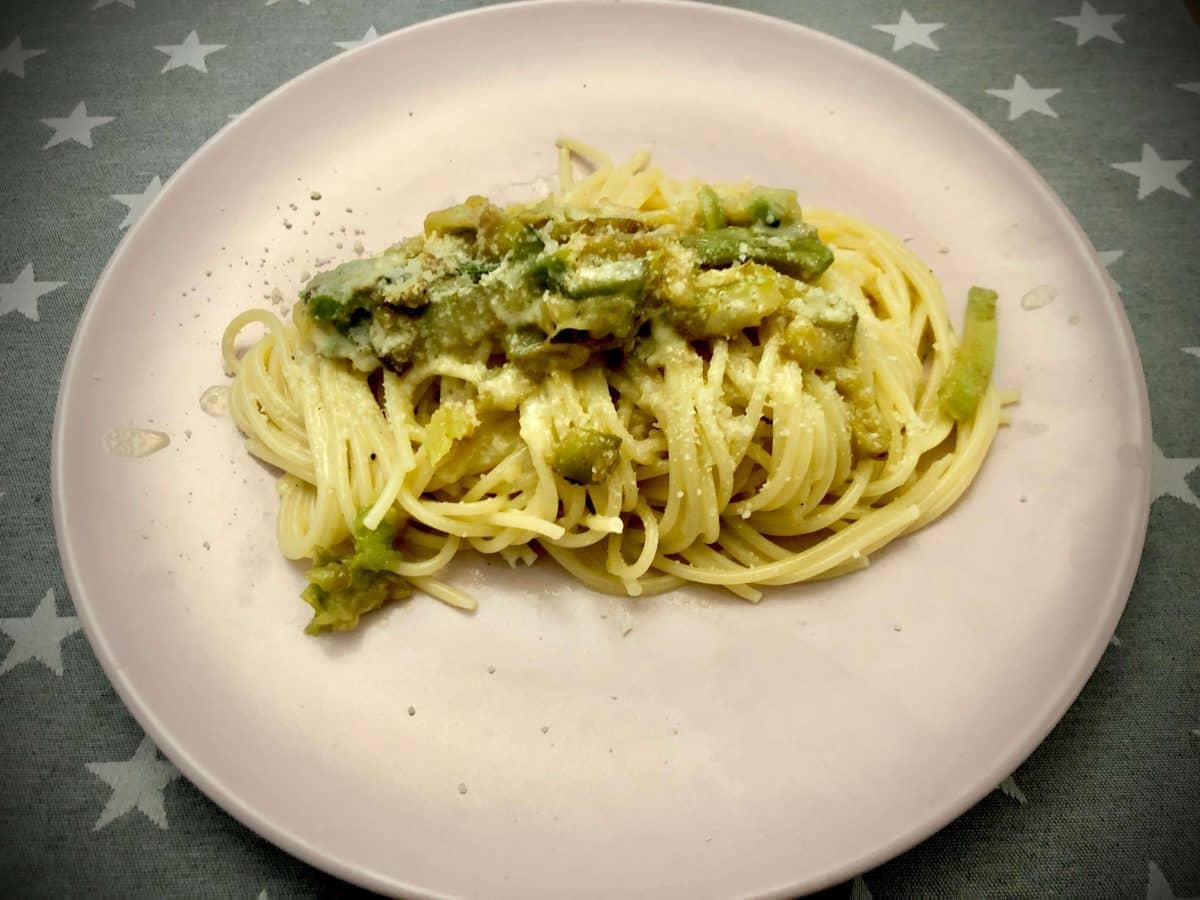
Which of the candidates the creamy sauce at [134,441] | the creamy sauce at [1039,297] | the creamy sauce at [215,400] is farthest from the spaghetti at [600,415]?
the creamy sauce at [1039,297]

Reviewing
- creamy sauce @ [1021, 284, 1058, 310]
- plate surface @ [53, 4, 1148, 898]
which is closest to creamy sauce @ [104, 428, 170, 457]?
plate surface @ [53, 4, 1148, 898]

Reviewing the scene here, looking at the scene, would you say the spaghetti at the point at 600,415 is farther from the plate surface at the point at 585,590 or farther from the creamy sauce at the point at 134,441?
the creamy sauce at the point at 134,441

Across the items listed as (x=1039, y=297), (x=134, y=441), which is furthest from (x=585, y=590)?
(x=1039, y=297)

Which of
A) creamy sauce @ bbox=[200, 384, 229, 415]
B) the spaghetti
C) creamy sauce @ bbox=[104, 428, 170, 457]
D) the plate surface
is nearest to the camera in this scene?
the plate surface

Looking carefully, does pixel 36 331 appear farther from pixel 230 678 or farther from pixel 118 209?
pixel 230 678

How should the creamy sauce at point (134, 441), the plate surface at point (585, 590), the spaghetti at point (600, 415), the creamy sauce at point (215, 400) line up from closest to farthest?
the plate surface at point (585, 590) → the spaghetti at point (600, 415) → the creamy sauce at point (134, 441) → the creamy sauce at point (215, 400)

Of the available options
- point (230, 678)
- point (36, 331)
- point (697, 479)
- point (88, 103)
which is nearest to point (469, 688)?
point (230, 678)

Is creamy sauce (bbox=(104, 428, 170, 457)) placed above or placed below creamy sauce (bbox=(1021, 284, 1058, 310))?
below

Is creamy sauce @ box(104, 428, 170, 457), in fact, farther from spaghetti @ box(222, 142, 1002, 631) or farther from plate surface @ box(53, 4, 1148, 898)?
spaghetti @ box(222, 142, 1002, 631)

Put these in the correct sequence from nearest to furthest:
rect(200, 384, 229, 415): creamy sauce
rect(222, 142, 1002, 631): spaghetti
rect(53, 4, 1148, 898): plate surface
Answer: rect(53, 4, 1148, 898): plate surface < rect(222, 142, 1002, 631): spaghetti < rect(200, 384, 229, 415): creamy sauce

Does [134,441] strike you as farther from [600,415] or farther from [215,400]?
[600,415]
